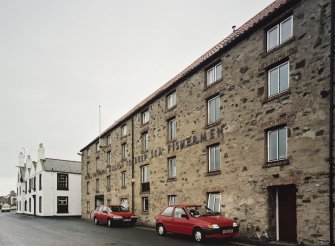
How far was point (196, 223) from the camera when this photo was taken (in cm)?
1362

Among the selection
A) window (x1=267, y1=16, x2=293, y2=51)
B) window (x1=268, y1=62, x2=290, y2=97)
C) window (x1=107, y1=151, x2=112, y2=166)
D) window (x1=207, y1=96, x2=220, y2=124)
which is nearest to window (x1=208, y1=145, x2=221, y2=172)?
window (x1=207, y1=96, x2=220, y2=124)

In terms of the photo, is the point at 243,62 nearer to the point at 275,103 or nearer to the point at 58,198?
the point at 275,103

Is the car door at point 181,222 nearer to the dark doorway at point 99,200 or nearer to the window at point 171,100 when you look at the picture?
the window at point 171,100

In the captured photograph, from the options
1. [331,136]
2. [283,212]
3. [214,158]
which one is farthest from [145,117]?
[331,136]

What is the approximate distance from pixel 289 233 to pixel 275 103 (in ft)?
16.5

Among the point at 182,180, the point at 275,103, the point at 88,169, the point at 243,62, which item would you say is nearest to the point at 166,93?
the point at 182,180

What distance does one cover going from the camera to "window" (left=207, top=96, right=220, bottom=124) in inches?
699

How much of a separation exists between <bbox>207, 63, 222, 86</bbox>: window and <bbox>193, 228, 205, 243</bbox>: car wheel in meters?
7.97

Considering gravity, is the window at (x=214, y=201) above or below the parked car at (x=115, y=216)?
above

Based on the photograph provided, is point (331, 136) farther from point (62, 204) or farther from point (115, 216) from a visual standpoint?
point (62, 204)

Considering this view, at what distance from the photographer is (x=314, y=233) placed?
11.7m

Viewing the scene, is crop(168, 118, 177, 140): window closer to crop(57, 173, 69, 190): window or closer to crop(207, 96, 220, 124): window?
crop(207, 96, 220, 124): window

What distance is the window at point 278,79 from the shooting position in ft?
45.5

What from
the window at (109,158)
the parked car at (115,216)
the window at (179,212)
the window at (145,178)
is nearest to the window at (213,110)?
the window at (179,212)
